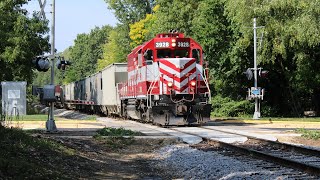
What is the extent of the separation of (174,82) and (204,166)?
40.0ft

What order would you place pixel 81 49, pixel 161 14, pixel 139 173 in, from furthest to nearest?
pixel 81 49
pixel 161 14
pixel 139 173

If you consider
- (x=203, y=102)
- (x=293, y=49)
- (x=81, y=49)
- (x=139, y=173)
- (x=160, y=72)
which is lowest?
(x=139, y=173)

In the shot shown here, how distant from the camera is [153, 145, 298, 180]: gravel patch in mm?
9060

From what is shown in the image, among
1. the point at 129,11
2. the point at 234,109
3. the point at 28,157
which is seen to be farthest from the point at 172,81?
the point at 129,11

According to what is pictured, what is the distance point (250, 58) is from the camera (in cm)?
4234

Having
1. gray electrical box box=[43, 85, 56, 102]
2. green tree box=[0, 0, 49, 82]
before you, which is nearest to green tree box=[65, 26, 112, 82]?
green tree box=[0, 0, 49, 82]

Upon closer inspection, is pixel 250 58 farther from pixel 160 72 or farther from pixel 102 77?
pixel 160 72

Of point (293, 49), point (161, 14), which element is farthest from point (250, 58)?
point (161, 14)

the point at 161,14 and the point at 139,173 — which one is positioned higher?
the point at 161,14

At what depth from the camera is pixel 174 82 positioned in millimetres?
22594

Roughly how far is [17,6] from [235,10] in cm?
2117

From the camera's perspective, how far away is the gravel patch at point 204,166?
9060 millimetres

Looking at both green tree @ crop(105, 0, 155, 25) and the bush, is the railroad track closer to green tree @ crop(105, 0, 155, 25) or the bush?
the bush

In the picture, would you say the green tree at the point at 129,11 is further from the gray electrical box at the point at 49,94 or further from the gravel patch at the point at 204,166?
the gravel patch at the point at 204,166
